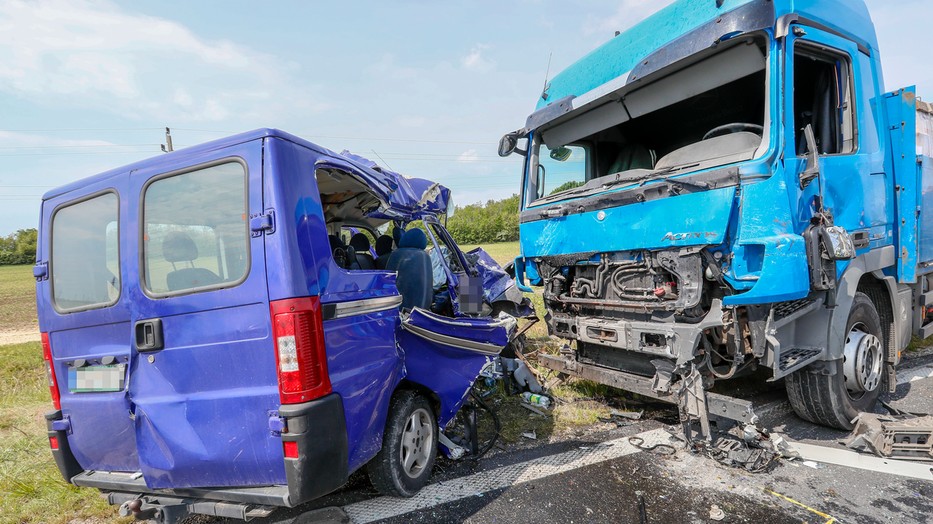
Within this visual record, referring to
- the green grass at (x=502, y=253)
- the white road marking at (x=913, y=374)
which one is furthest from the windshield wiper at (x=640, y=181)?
the green grass at (x=502, y=253)

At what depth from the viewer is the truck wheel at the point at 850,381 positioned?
3.75m

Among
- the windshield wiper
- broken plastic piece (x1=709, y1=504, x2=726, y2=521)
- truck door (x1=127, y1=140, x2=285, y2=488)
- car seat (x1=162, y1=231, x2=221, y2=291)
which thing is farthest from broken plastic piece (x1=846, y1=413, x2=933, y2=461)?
car seat (x1=162, y1=231, x2=221, y2=291)

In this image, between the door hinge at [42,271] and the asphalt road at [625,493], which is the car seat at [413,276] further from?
the door hinge at [42,271]

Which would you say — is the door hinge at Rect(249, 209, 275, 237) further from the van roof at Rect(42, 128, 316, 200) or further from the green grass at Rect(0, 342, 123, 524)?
the green grass at Rect(0, 342, 123, 524)

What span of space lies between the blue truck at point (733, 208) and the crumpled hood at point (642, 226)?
12mm

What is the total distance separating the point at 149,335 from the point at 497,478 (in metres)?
2.32

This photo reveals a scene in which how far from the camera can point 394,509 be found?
3.00m

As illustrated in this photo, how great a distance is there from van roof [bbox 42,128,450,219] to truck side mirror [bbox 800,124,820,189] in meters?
2.76

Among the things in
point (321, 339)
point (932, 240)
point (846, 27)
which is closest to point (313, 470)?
point (321, 339)

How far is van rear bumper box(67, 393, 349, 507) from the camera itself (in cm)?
225

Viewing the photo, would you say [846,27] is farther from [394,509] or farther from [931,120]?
[394,509]

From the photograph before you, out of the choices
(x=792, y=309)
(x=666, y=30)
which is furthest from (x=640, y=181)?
(x=792, y=309)

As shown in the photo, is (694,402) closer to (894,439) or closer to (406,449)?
(894,439)

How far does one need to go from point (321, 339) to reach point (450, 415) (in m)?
1.53
